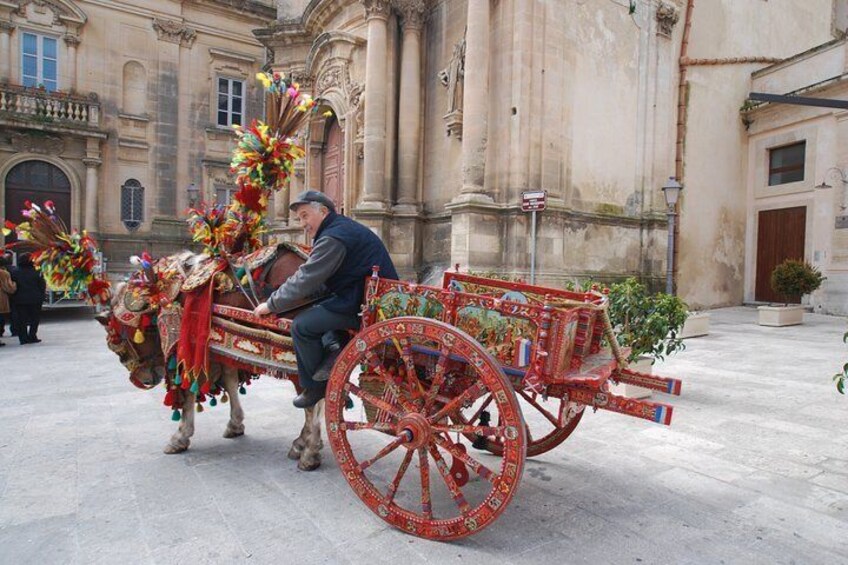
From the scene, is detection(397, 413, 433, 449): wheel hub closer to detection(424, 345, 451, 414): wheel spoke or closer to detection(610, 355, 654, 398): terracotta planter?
detection(424, 345, 451, 414): wheel spoke

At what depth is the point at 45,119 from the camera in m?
19.3

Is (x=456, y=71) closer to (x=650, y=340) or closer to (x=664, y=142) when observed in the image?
(x=664, y=142)

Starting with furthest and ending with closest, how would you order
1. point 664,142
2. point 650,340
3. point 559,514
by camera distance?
1. point 664,142
2. point 650,340
3. point 559,514

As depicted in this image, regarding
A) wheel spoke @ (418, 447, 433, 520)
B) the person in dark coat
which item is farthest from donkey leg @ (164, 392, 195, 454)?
the person in dark coat

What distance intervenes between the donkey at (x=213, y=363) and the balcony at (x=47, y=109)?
19.8m

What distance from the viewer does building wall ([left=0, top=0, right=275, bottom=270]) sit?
19828mm

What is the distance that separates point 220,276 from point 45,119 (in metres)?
20.6

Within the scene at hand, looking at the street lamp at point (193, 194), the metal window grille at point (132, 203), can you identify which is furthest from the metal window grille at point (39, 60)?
the street lamp at point (193, 194)

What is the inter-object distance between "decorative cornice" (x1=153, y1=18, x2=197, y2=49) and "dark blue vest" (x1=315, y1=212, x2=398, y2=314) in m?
22.5

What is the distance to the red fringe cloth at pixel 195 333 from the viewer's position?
383 centimetres

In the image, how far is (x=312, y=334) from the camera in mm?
3324

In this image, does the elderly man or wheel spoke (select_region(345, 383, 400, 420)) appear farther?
the elderly man

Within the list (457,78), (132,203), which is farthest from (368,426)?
(132,203)

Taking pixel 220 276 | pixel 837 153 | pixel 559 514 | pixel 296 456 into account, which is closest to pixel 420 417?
pixel 559 514
